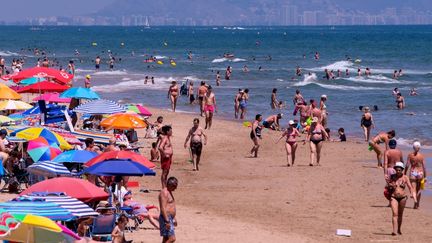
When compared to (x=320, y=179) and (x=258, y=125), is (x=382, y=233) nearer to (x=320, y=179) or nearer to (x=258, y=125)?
(x=320, y=179)

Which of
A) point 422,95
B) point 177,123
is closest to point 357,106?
point 422,95

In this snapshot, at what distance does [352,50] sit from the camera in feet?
310

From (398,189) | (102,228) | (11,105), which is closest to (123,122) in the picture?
(11,105)

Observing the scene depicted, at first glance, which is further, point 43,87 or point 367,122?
point 367,122

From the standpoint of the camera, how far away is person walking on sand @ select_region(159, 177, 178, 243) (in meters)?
11.1

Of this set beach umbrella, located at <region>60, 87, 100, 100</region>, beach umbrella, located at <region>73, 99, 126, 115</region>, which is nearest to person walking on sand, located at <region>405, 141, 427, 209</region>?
Answer: beach umbrella, located at <region>73, 99, 126, 115</region>

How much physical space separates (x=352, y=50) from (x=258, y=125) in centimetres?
7429

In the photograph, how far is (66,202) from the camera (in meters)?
10.9

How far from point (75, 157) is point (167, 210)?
385 cm

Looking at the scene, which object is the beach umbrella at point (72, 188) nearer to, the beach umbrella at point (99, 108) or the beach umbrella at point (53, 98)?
the beach umbrella at point (99, 108)

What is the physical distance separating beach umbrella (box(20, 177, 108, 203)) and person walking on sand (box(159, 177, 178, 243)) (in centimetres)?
108

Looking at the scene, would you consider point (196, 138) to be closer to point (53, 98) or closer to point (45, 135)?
point (45, 135)

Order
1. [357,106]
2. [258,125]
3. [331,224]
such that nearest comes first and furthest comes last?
[331,224]
[258,125]
[357,106]

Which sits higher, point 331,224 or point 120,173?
point 120,173
